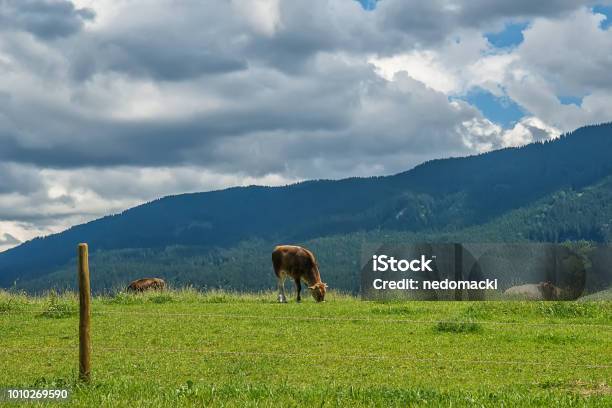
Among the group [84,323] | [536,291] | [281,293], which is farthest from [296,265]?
[84,323]

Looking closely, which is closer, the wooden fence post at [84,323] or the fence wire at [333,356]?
the wooden fence post at [84,323]

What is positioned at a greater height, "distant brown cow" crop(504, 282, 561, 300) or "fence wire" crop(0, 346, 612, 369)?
"distant brown cow" crop(504, 282, 561, 300)

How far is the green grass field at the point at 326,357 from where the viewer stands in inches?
543

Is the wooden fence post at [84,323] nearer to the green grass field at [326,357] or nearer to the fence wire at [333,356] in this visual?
the green grass field at [326,357]

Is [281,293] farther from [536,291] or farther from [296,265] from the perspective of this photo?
[536,291]

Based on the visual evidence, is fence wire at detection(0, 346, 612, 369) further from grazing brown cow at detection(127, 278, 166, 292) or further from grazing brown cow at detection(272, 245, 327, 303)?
grazing brown cow at detection(127, 278, 166, 292)

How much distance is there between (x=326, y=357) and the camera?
18812 millimetres

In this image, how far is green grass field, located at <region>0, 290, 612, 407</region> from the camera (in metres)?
13.8

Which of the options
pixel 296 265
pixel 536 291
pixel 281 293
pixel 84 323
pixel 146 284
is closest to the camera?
pixel 84 323

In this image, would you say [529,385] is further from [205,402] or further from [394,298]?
[394,298]

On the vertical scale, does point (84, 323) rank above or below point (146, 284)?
below

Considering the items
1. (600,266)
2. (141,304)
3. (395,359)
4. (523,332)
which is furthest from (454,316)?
(600,266)

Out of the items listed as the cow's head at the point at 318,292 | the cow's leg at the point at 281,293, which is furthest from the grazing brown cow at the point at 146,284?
the cow's head at the point at 318,292

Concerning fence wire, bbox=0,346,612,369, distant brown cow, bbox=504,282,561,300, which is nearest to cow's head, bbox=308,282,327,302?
distant brown cow, bbox=504,282,561,300
